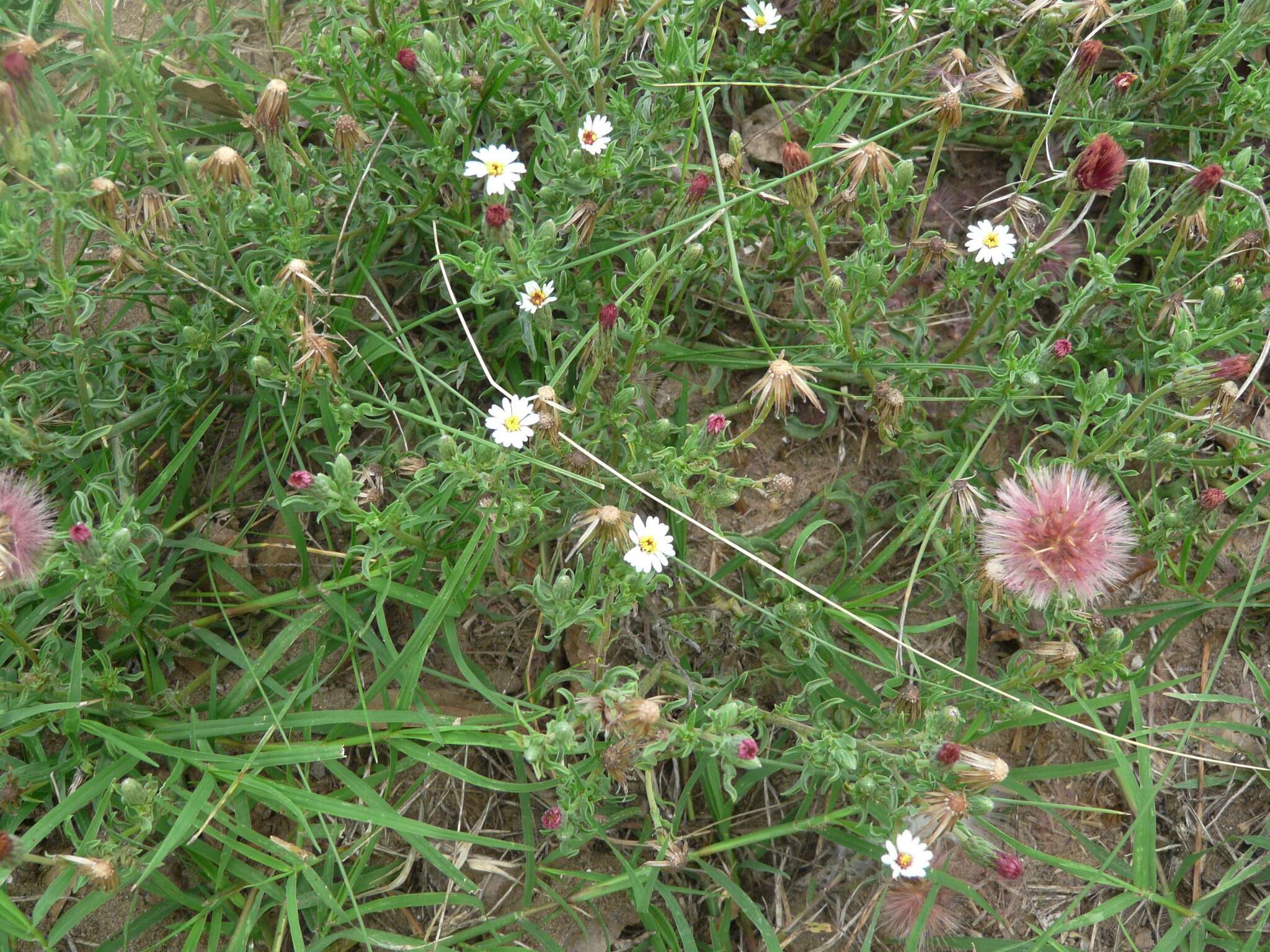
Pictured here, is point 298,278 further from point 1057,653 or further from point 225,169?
point 1057,653

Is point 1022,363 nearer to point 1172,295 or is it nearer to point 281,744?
point 1172,295

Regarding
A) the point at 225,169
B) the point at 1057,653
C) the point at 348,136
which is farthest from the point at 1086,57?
the point at 225,169

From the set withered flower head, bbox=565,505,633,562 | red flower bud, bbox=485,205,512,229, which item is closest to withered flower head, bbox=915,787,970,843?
withered flower head, bbox=565,505,633,562

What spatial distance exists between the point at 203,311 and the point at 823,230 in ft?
6.14

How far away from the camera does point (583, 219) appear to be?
10.1 ft

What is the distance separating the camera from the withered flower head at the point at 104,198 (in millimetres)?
2600

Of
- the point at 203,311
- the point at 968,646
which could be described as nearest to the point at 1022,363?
the point at 968,646

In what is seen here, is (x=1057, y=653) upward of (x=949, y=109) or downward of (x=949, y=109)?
downward

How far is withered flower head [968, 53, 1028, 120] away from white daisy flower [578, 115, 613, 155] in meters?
1.28

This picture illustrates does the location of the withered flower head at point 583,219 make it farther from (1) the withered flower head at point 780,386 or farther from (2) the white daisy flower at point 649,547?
(2) the white daisy flower at point 649,547

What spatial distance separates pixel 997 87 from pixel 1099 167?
0.76m

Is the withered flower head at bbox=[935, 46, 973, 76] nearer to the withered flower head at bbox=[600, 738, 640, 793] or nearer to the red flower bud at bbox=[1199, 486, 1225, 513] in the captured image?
the red flower bud at bbox=[1199, 486, 1225, 513]

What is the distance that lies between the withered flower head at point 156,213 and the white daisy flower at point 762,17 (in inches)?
77.2

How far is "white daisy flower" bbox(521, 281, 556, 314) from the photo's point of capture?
→ 2.88 metres
